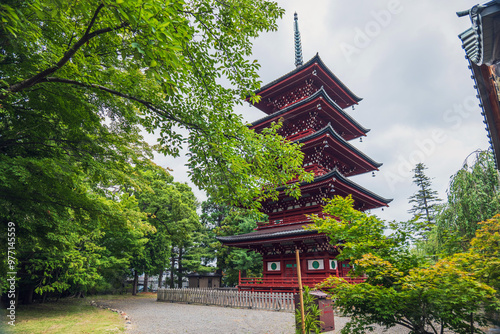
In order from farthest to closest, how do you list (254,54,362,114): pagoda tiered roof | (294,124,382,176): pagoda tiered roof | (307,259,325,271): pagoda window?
1. (254,54,362,114): pagoda tiered roof
2. (294,124,382,176): pagoda tiered roof
3. (307,259,325,271): pagoda window

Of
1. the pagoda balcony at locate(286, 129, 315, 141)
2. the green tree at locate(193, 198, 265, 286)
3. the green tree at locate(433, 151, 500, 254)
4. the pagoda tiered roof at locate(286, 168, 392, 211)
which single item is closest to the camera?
the green tree at locate(433, 151, 500, 254)

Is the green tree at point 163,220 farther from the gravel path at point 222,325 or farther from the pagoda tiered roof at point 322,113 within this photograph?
the gravel path at point 222,325

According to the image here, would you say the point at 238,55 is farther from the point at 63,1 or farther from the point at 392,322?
the point at 392,322

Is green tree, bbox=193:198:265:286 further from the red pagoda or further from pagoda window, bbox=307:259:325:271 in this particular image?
pagoda window, bbox=307:259:325:271

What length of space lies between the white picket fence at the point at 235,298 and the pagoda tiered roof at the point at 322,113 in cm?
979

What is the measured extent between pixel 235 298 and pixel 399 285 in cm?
Result: 1125

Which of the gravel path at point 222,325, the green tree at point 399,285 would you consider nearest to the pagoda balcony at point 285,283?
the gravel path at point 222,325

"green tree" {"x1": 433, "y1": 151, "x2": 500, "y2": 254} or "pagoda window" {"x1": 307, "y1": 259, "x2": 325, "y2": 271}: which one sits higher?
"green tree" {"x1": 433, "y1": 151, "x2": 500, "y2": 254}

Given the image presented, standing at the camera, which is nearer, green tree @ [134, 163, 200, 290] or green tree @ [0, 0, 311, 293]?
green tree @ [0, 0, 311, 293]

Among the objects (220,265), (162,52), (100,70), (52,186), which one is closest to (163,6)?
(162,52)

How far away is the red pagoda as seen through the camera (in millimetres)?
13047

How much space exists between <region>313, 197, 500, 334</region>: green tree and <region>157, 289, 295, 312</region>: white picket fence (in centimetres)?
803

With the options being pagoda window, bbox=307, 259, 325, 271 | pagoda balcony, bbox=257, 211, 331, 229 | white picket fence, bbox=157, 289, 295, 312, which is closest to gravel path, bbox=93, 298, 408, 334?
white picket fence, bbox=157, 289, 295, 312

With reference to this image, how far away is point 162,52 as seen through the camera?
2.96 metres
